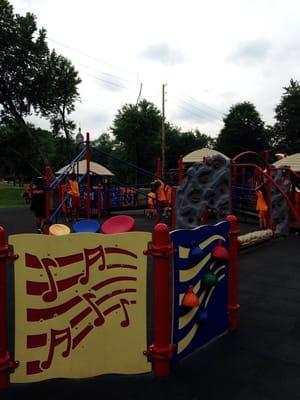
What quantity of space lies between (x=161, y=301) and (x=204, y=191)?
6.65 meters

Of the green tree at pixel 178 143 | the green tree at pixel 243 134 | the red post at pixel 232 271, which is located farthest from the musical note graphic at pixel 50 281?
the green tree at pixel 178 143

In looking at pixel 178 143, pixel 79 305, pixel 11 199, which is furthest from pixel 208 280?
pixel 178 143

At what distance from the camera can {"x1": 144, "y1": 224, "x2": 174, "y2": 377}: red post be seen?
10.8ft

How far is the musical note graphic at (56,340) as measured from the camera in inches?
123

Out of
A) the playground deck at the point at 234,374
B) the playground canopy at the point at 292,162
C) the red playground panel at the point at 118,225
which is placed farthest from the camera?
the playground canopy at the point at 292,162

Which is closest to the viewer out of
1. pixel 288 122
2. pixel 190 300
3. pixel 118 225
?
pixel 190 300

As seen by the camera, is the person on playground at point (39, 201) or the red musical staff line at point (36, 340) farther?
the person on playground at point (39, 201)

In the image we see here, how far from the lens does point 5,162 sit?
41312 mm

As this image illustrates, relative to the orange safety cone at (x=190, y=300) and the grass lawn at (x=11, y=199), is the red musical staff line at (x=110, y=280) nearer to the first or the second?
the orange safety cone at (x=190, y=300)

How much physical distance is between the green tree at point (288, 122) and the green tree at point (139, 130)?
12.9 metres

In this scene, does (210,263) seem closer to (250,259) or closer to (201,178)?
(250,259)

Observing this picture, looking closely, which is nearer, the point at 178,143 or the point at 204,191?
the point at 204,191

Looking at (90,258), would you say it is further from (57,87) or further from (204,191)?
(57,87)

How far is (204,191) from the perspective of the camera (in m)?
9.80
